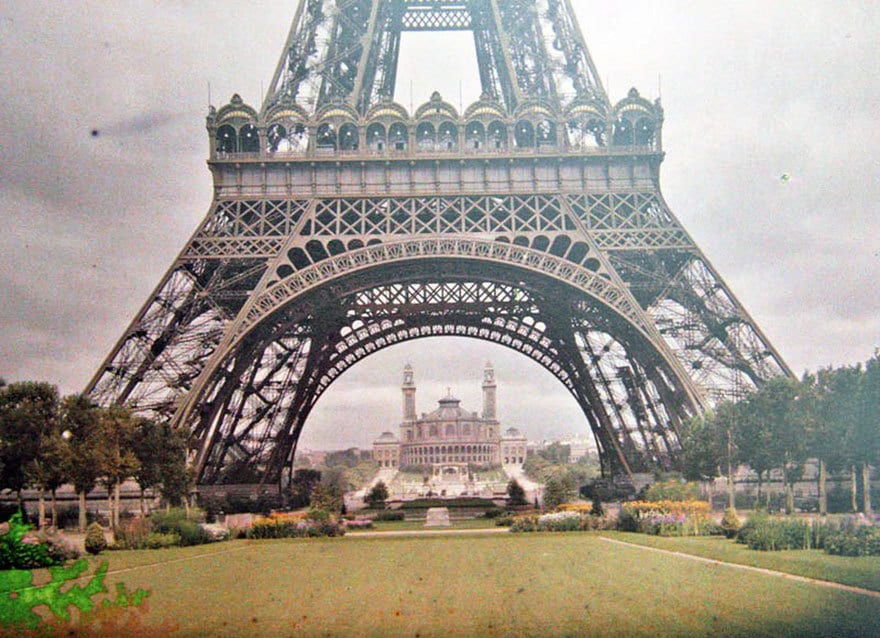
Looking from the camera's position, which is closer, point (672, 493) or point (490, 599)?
point (490, 599)

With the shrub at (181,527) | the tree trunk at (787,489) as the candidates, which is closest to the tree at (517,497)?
the tree trunk at (787,489)

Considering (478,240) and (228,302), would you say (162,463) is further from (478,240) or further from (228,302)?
(478,240)

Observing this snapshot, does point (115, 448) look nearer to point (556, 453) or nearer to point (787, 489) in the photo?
point (787, 489)

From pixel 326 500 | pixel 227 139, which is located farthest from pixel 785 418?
pixel 227 139

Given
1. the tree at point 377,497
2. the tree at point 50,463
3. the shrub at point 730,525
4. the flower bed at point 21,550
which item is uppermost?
the tree at point 50,463

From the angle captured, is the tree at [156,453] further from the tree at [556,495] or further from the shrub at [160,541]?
the tree at [556,495]
